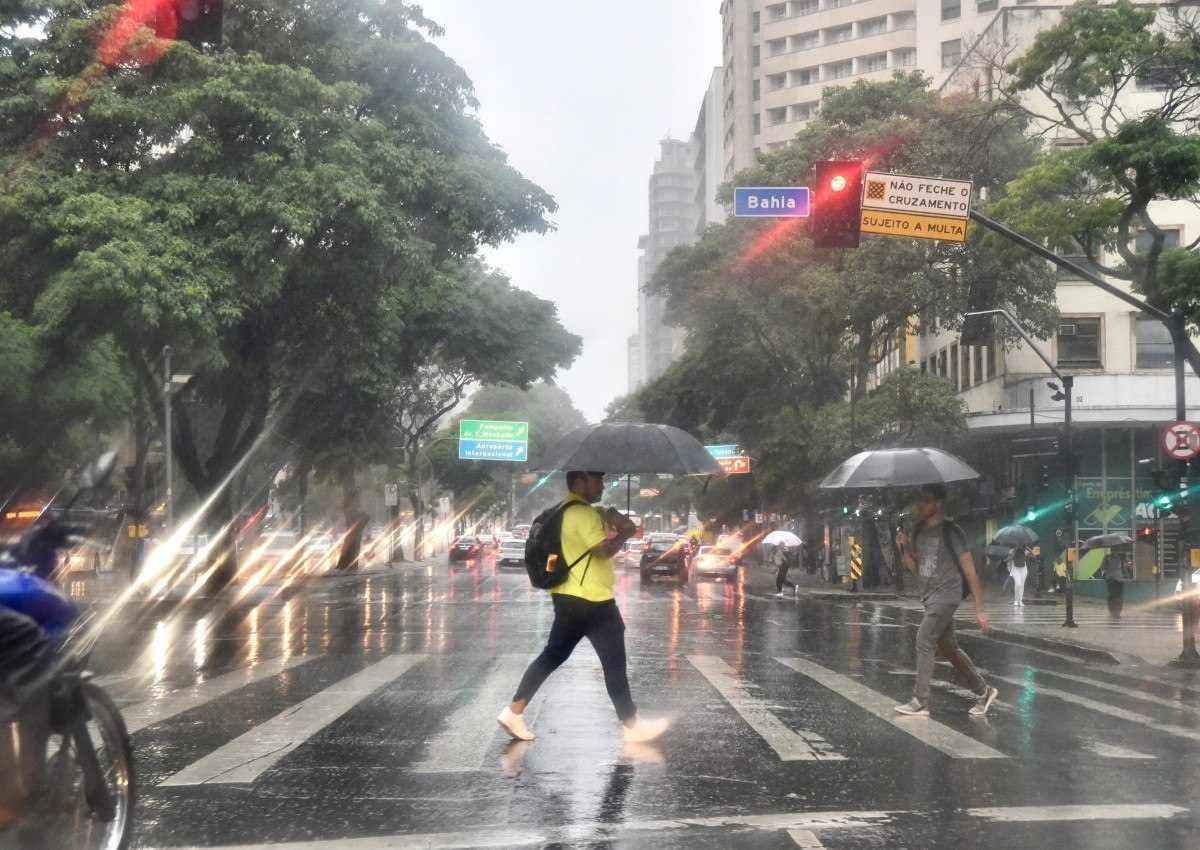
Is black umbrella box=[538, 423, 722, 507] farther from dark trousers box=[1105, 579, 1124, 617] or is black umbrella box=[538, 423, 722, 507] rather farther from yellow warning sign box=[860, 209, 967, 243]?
dark trousers box=[1105, 579, 1124, 617]

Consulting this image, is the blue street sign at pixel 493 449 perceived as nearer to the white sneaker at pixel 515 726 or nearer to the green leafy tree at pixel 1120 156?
the green leafy tree at pixel 1120 156

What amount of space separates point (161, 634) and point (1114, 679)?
13086mm

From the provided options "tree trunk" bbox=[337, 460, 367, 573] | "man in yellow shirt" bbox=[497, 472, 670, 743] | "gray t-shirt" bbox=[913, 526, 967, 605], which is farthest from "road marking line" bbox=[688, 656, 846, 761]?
"tree trunk" bbox=[337, 460, 367, 573]

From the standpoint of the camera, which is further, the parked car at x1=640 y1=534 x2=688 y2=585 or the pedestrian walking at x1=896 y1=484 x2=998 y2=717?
the parked car at x1=640 y1=534 x2=688 y2=585

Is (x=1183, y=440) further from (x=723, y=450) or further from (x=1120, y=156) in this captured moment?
(x=723, y=450)

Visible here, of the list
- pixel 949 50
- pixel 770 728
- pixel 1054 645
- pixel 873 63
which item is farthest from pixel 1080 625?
pixel 873 63

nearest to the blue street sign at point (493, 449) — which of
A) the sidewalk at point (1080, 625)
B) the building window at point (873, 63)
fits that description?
the sidewalk at point (1080, 625)

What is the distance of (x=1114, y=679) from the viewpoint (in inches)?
654

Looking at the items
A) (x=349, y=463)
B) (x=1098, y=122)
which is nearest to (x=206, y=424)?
(x=349, y=463)

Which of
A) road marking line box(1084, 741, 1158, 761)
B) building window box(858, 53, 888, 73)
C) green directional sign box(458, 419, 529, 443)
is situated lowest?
road marking line box(1084, 741, 1158, 761)

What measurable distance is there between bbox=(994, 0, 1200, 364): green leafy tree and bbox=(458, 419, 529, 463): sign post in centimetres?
5422

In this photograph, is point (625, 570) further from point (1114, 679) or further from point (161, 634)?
point (1114, 679)

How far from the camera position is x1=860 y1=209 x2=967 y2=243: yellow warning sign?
57.3 ft

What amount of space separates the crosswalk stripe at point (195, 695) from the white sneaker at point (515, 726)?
7.79ft
